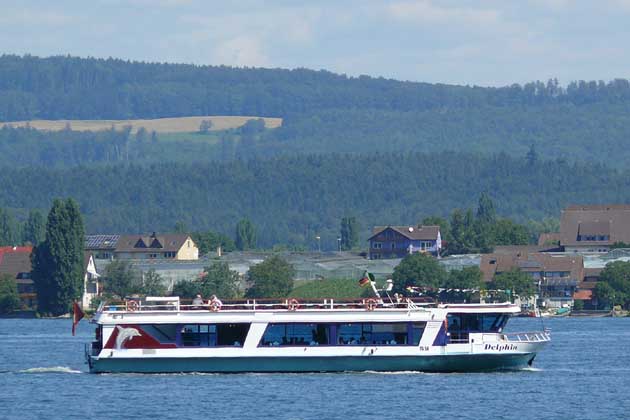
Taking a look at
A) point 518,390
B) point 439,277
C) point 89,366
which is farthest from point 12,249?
point 518,390

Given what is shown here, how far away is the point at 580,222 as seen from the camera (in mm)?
199625

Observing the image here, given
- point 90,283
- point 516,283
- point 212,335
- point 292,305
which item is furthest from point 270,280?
point 212,335

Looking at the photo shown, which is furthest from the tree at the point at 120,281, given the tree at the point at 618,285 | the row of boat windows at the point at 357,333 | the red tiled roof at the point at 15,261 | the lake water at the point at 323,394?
the row of boat windows at the point at 357,333

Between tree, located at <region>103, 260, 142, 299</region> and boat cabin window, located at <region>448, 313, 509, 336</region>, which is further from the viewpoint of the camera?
tree, located at <region>103, 260, 142, 299</region>

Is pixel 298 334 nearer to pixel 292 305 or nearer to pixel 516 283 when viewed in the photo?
pixel 292 305

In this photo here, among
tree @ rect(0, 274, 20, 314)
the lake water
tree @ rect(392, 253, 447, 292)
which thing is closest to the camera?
the lake water

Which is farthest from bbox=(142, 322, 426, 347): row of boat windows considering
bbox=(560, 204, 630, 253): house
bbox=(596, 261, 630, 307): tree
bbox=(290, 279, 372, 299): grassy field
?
bbox=(560, 204, 630, 253): house

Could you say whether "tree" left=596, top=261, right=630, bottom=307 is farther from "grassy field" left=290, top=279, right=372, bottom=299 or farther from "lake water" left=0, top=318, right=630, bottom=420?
"lake water" left=0, top=318, right=630, bottom=420

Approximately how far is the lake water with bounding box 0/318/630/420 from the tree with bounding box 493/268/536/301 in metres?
76.1

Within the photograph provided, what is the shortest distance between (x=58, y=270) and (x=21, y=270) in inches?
1053

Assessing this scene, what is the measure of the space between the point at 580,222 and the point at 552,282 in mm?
36280

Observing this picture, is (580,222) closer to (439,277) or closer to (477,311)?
(439,277)

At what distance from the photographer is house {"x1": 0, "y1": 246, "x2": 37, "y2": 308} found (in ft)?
531

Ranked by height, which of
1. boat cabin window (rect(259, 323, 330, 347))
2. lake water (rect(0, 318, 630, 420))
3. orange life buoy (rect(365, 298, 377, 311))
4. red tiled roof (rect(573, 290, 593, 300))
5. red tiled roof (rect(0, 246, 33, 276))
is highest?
red tiled roof (rect(0, 246, 33, 276))
